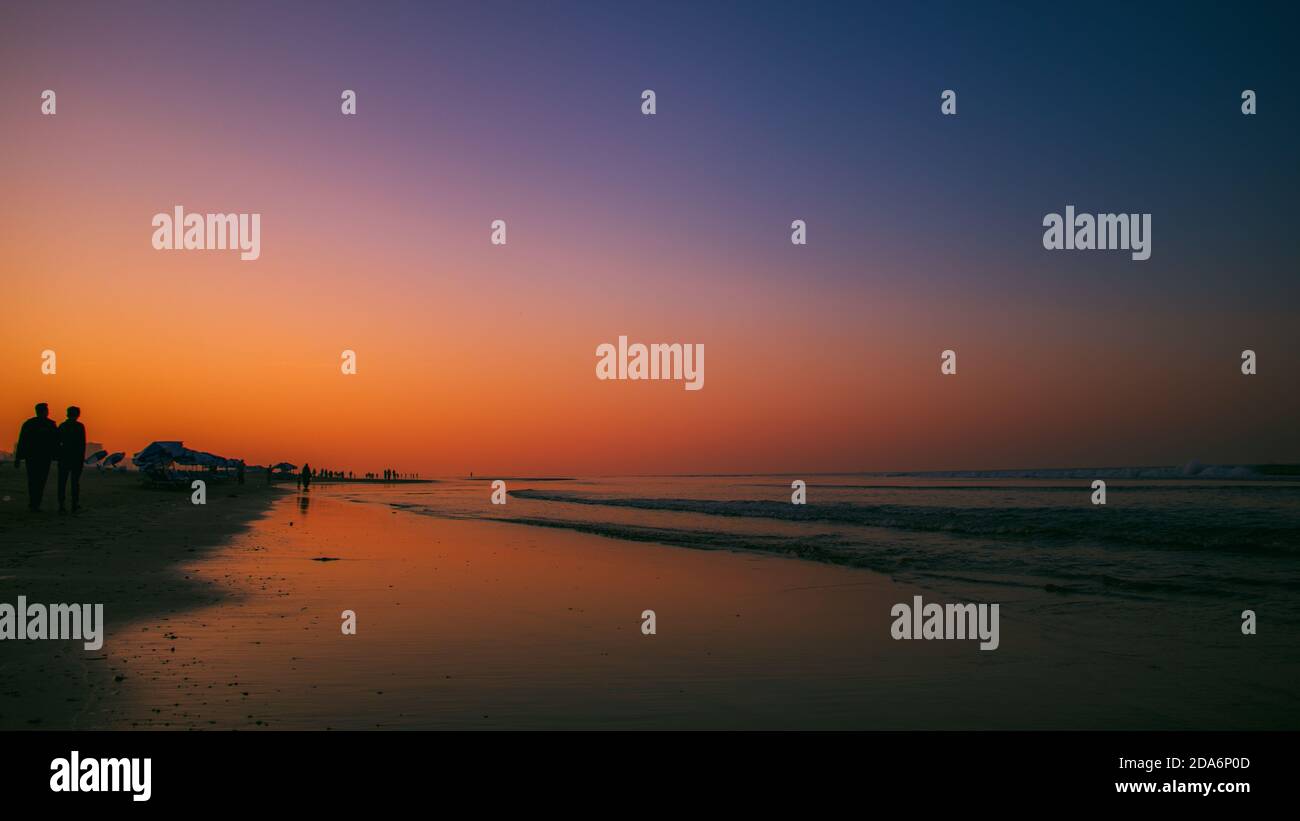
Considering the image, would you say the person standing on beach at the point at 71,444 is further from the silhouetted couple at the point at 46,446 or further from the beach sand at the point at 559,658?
the beach sand at the point at 559,658

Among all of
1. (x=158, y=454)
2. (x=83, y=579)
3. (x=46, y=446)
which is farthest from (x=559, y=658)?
(x=158, y=454)

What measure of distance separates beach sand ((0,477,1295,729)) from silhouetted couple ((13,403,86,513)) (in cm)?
506

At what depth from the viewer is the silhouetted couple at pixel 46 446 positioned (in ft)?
69.1

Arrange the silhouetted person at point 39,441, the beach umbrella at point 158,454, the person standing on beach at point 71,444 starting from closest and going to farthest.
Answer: the silhouetted person at point 39,441, the person standing on beach at point 71,444, the beach umbrella at point 158,454

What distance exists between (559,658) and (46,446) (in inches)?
781

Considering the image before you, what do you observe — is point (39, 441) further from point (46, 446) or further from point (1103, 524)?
point (1103, 524)

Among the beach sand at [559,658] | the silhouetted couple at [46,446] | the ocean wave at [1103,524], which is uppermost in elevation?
the silhouetted couple at [46,446]

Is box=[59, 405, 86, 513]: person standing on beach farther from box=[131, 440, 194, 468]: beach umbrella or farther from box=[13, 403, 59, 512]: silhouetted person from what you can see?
box=[131, 440, 194, 468]: beach umbrella

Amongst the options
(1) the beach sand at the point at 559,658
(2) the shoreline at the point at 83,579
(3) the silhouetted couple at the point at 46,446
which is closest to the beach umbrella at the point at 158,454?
(2) the shoreline at the point at 83,579

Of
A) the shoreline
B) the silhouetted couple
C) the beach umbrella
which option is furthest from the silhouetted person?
the beach umbrella

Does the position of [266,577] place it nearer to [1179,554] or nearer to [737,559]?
[737,559]

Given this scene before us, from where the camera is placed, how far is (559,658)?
Result: 933 cm

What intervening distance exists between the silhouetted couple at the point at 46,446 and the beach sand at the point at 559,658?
5.06m
